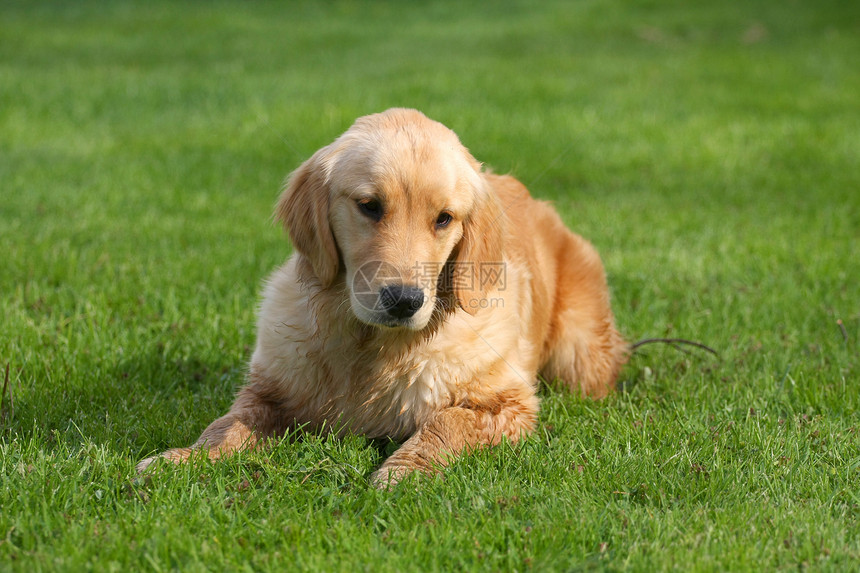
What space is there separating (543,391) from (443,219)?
145 cm

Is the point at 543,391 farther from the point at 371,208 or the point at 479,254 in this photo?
the point at 371,208

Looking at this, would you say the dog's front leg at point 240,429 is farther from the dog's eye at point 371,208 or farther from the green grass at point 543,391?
the dog's eye at point 371,208

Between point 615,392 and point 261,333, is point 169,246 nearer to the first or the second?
point 261,333

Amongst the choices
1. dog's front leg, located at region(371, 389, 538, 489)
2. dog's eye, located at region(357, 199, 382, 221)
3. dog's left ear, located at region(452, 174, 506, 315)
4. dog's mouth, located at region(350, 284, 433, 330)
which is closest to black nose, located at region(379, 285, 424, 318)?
dog's mouth, located at region(350, 284, 433, 330)

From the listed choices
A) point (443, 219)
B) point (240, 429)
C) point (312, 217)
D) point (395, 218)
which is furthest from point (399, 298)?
point (240, 429)

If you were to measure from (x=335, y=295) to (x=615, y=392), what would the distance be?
5.15 feet

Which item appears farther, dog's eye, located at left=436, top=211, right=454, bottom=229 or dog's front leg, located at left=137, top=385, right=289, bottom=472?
dog's eye, located at left=436, top=211, right=454, bottom=229

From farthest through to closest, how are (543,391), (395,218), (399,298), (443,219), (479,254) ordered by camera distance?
1. (543,391)
2. (479,254)
3. (443,219)
4. (395,218)
5. (399,298)

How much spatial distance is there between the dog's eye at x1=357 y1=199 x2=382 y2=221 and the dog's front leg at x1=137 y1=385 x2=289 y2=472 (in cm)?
94

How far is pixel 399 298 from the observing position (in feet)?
9.63

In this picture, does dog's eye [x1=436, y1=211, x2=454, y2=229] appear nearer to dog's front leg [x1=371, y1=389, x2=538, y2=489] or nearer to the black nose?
the black nose

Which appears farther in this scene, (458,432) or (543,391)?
(543,391)

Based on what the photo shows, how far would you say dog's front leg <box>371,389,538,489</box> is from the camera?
121 inches

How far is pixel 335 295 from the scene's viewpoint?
10.8ft
